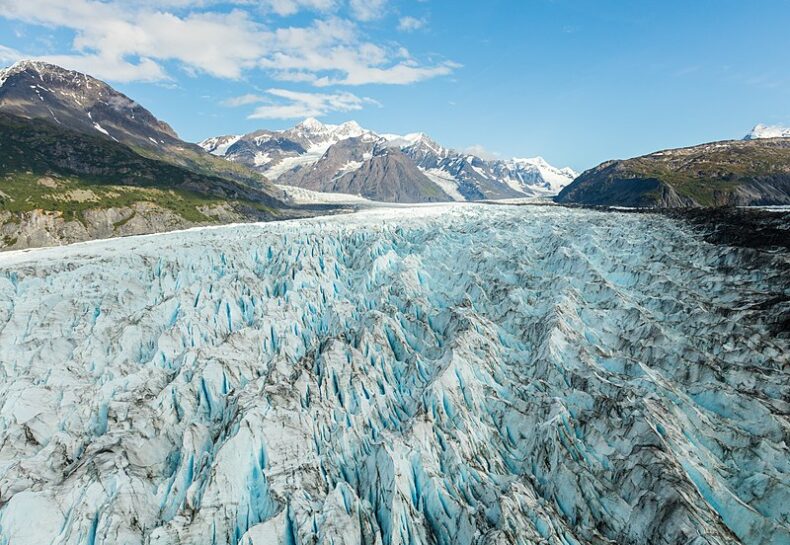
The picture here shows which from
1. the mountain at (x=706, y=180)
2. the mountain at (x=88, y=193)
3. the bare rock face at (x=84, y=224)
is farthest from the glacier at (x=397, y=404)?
the mountain at (x=706, y=180)

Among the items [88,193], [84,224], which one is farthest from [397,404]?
[88,193]

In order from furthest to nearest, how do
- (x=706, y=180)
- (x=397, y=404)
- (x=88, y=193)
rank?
(x=706, y=180), (x=88, y=193), (x=397, y=404)

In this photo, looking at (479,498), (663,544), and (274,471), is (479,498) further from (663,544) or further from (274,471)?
(274,471)

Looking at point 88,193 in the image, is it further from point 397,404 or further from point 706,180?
point 706,180

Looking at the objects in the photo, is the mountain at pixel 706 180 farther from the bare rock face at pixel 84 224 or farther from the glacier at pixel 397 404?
the bare rock face at pixel 84 224

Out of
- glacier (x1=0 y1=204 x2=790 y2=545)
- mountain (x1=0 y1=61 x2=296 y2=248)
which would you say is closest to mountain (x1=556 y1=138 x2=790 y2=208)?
glacier (x1=0 y1=204 x2=790 y2=545)

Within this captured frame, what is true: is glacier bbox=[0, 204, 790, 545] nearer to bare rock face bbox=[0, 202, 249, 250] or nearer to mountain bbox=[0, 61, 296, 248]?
bare rock face bbox=[0, 202, 249, 250]

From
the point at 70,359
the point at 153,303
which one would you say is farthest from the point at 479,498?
the point at 153,303
